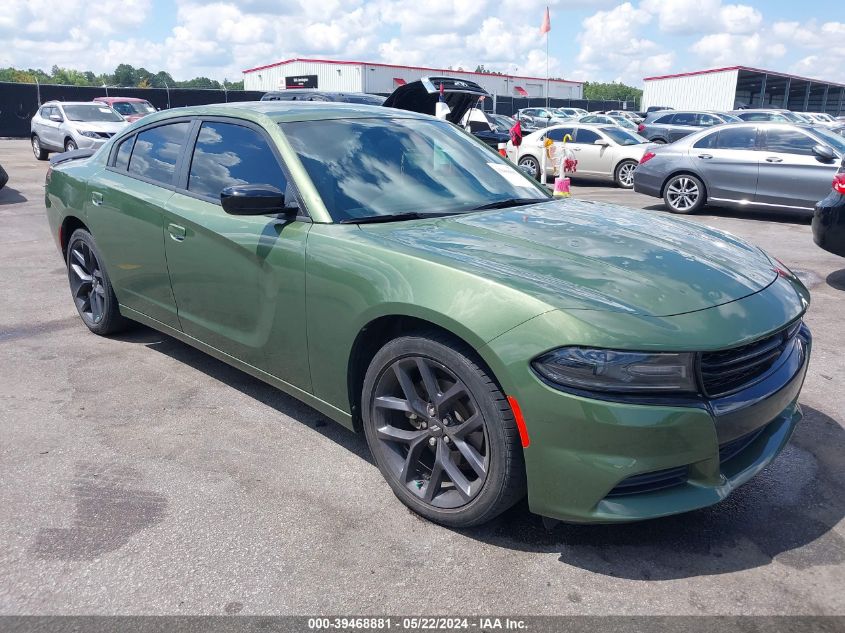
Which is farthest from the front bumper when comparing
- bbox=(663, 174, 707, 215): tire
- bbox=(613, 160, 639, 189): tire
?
bbox=(613, 160, 639, 189): tire

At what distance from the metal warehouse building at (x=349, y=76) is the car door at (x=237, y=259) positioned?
4088cm

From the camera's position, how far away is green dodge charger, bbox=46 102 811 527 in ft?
7.84

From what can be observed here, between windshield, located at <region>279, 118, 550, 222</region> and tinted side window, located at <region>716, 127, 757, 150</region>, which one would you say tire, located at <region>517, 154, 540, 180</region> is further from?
windshield, located at <region>279, 118, 550, 222</region>

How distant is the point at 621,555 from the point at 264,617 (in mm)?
1311

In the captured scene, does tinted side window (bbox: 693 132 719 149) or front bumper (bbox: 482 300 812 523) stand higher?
tinted side window (bbox: 693 132 719 149)

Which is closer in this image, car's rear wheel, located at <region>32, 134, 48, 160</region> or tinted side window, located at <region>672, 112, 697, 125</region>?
car's rear wheel, located at <region>32, 134, 48, 160</region>

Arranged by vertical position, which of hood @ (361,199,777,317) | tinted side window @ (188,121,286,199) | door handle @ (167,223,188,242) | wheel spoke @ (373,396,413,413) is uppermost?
tinted side window @ (188,121,286,199)

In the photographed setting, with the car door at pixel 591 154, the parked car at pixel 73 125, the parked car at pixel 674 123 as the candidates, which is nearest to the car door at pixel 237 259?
the car door at pixel 591 154

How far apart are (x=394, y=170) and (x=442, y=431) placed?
4.75 feet

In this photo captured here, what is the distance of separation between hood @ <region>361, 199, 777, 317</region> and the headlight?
17 centimetres

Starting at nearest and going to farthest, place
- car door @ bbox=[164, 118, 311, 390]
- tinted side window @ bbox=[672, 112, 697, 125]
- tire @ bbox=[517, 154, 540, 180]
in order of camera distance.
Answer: car door @ bbox=[164, 118, 311, 390]
tire @ bbox=[517, 154, 540, 180]
tinted side window @ bbox=[672, 112, 697, 125]

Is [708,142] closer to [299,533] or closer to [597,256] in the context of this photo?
[597,256]

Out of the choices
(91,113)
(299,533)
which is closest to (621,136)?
(91,113)

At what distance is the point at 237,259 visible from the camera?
356 centimetres
